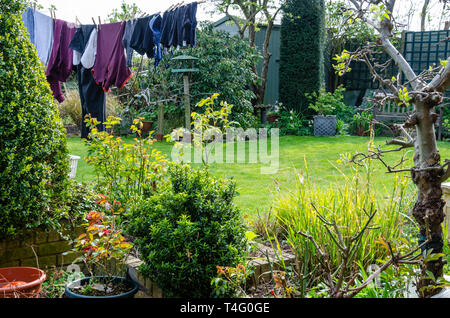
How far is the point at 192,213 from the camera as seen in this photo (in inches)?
90.7

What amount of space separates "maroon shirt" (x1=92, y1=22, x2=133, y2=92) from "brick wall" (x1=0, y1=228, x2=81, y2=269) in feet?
12.6

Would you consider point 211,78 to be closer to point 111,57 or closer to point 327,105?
point 327,105

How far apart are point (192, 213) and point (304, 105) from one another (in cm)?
935

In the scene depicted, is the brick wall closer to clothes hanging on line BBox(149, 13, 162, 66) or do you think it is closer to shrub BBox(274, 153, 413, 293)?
shrub BBox(274, 153, 413, 293)

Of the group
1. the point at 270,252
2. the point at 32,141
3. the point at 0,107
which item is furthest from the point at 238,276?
the point at 0,107

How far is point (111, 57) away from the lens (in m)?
6.21

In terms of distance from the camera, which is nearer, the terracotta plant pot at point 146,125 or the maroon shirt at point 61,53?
the maroon shirt at point 61,53

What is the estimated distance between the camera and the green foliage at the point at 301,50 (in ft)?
36.1

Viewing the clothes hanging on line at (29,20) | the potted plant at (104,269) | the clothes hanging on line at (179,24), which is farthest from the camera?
the clothes hanging on line at (179,24)

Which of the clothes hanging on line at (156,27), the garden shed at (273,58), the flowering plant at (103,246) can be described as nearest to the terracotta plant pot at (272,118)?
the garden shed at (273,58)

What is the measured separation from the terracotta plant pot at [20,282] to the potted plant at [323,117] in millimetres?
8616

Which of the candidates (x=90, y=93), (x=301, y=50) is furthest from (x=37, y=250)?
(x=301, y=50)

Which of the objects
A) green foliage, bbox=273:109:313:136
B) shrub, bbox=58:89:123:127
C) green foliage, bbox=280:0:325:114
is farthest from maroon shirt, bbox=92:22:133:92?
green foliage, bbox=280:0:325:114

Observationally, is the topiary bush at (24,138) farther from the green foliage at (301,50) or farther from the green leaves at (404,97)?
the green foliage at (301,50)
